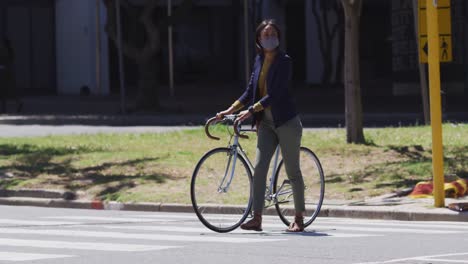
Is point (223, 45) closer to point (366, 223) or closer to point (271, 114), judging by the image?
point (366, 223)

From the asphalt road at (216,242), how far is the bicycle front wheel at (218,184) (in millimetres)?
168

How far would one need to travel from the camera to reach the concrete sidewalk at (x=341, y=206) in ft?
47.9

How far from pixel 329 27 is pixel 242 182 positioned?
36.0 m

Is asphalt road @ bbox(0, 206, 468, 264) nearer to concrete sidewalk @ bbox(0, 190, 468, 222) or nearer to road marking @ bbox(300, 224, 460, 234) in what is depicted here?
road marking @ bbox(300, 224, 460, 234)

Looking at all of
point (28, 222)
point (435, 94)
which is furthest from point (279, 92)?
point (28, 222)

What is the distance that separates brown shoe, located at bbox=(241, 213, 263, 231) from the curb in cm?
91

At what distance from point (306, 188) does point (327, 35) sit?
35421 mm

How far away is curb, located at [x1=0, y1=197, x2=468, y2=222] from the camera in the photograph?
14467 mm

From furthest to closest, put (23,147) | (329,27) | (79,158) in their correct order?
(329,27) → (23,147) → (79,158)

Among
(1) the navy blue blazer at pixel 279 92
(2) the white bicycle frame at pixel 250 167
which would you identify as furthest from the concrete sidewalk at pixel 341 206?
(1) the navy blue blazer at pixel 279 92

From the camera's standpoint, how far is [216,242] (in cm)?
1198

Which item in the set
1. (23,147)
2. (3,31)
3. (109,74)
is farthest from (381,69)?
(23,147)

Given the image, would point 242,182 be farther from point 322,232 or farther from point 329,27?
point 329,27

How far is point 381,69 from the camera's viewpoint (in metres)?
52.8
